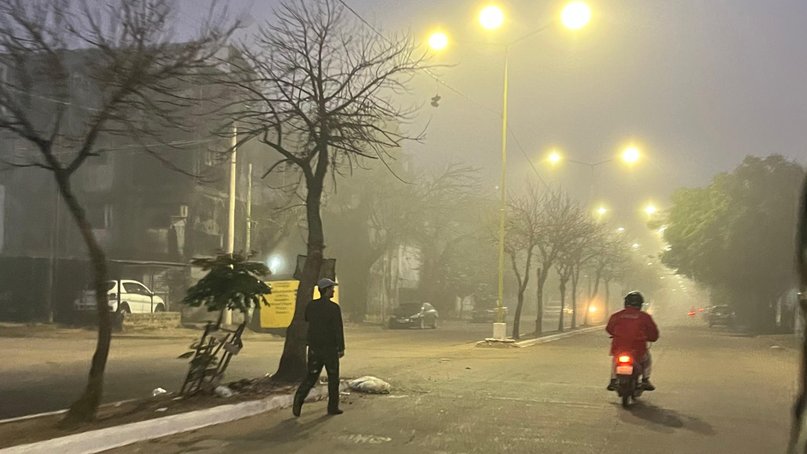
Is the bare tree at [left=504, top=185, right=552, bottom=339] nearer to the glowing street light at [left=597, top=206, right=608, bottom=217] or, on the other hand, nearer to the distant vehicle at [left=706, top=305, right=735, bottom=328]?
the glowing street light at [left=597, top=206, right=608, bottom=217]

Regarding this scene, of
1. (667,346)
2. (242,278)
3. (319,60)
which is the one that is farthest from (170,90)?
(667,346)

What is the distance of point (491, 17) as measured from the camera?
20.5 m

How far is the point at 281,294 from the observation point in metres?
26.7

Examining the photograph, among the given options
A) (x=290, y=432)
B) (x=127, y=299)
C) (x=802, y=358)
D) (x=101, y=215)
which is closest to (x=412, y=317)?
(x=127, y=299)

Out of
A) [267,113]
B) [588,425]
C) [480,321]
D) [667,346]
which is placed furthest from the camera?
[480,321]

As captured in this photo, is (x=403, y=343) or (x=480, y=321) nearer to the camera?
(x=403, y=343)

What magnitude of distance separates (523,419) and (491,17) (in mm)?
13315

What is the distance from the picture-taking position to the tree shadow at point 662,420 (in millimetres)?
9609

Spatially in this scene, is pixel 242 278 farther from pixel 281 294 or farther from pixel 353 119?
pixel 281 294

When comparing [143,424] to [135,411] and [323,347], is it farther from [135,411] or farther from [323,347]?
[323,347]

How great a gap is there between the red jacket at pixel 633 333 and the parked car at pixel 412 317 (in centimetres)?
2990

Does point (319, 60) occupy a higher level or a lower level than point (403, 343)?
higher

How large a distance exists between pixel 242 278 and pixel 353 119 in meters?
4.33

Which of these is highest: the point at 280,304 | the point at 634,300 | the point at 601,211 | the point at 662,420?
the point at 601,211
